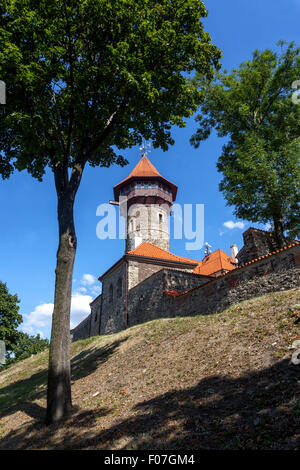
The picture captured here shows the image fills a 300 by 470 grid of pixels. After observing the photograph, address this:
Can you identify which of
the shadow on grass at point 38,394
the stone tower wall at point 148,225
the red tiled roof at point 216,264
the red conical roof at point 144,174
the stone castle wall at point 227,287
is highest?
the red conical roof at point 144,174

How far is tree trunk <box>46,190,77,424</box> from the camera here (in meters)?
6.41

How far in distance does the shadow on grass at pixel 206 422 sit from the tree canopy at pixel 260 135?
433 inches

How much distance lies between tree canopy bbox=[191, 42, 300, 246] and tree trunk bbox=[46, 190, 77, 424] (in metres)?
9.97

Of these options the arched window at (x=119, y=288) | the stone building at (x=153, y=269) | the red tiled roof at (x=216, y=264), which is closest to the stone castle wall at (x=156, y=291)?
the stone building at (x=153, y=269)

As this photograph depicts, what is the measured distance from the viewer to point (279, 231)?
14.9m

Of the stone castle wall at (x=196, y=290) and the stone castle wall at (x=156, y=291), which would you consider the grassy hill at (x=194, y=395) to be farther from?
the stone castle wall at (x=156, y=291)

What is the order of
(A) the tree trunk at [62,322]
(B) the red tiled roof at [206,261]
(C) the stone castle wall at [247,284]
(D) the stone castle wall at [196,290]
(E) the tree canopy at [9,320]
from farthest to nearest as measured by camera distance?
(E) the tree canopy at [9,320] < (B) the red tiled roof at [206,261] < (D) the stone castle wall at [196,290] < (C) the stone castle wall at [247,284] < (A) the tree trunk at [62,322]

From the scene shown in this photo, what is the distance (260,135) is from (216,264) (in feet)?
39.1

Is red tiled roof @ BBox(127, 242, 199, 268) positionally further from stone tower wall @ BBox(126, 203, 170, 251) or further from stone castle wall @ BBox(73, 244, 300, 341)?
stone tower wall @ BBox(126, 203, 170, 251)

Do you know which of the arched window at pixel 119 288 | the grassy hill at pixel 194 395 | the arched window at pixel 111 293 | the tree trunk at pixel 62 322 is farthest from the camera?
the arched window at pixel 111 293

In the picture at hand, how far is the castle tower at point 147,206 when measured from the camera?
2978cm

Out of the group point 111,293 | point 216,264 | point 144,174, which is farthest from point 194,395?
point 144,174

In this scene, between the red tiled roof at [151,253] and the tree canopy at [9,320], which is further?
the tree canopy at [9,320]

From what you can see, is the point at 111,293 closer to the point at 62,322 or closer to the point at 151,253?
the point at 151,253
